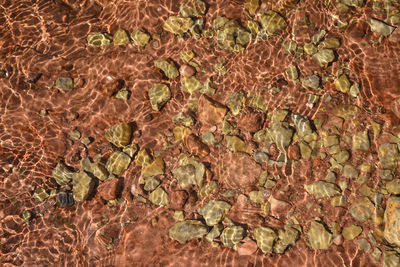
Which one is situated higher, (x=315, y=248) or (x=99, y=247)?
(x=315, y=248)

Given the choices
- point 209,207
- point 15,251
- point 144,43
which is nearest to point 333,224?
point 209,207

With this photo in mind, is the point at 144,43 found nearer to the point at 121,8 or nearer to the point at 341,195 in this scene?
the point at 121,8

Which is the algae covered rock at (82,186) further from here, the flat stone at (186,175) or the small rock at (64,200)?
the flat stone at (186,175)

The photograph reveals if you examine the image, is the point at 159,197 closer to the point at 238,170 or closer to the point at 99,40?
the point at 238,170

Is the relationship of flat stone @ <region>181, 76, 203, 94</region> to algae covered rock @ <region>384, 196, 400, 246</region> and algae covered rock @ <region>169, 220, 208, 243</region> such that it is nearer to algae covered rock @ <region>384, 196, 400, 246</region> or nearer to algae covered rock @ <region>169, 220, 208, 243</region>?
algae covered rock @ <region>169, 220, 208, 243</region>

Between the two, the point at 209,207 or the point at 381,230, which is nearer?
the point at 381,230

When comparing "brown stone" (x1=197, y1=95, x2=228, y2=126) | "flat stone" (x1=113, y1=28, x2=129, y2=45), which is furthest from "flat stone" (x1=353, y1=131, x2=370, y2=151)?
"flat stone" (x1=113, y1=28, x2=129, y2=45)
